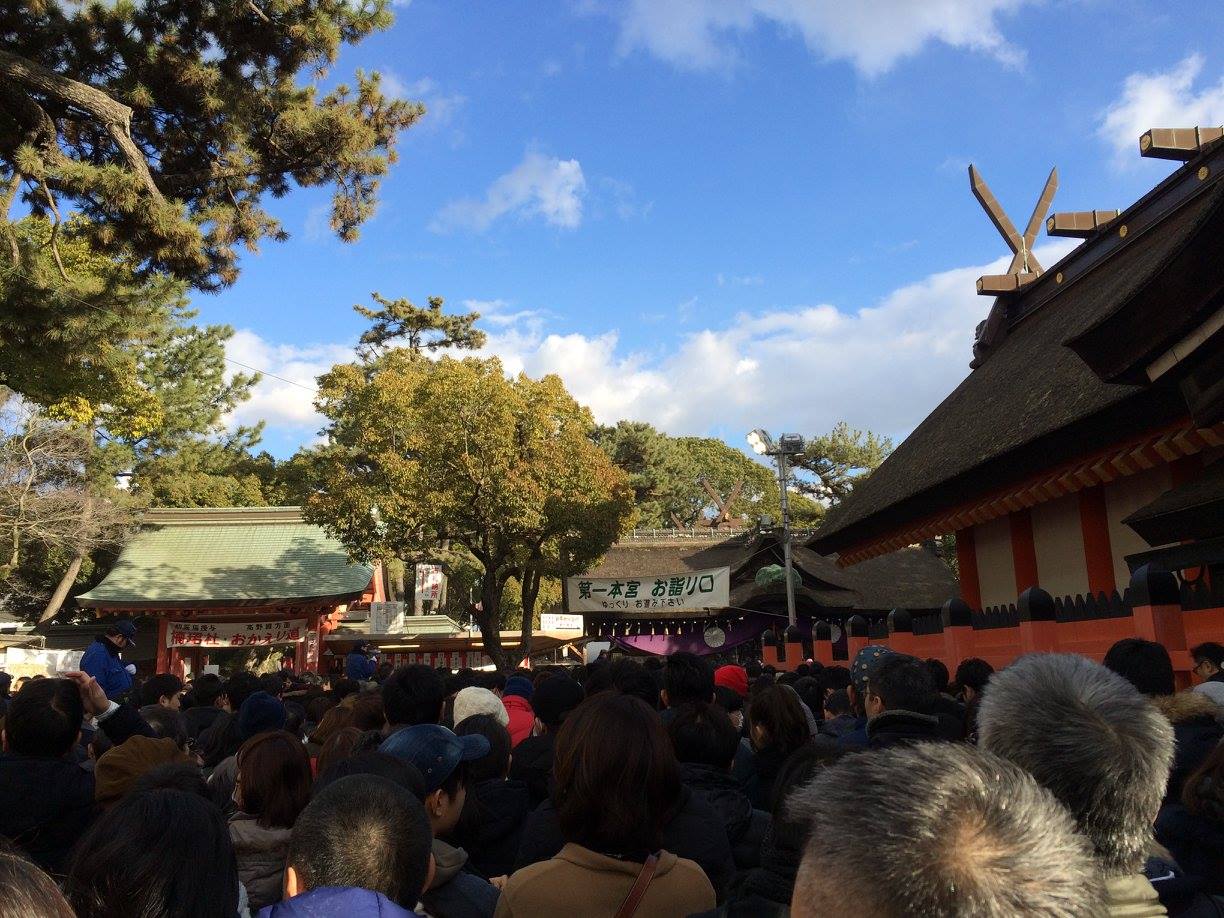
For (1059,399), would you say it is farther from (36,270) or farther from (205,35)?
(36,270)

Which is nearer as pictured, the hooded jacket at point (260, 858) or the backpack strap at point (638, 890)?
the backpack strap at point (638, 890)

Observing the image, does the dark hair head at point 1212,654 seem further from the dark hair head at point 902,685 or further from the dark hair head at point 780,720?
the dark hair head at point 780,720

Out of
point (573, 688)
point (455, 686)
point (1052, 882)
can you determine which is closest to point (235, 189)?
point (455, 686)

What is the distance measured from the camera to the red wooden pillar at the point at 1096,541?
10031mm

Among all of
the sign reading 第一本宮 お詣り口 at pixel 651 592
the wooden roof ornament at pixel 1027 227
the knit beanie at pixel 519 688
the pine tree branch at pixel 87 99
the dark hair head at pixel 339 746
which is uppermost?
the wooden roof ornament at pixel 1027 227

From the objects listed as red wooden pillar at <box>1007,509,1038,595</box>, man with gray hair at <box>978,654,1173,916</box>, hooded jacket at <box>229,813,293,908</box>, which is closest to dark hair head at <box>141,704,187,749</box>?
hooded jacket at <box>229,813,293,908</box>

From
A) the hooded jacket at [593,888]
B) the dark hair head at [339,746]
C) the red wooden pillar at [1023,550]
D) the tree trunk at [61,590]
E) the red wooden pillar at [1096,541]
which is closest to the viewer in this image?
the hooded jacket at [593,888]

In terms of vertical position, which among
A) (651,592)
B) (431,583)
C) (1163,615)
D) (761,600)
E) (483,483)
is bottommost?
(1163,615)

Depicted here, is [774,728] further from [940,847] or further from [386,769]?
[940,847]

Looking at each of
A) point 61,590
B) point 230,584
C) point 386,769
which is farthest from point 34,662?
point 386,769

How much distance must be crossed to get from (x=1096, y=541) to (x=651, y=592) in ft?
42.9

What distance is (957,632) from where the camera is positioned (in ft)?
30.5

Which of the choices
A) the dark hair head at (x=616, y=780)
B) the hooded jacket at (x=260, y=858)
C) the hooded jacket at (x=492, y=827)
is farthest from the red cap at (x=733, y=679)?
the dark hair head at (x=616, y=780)

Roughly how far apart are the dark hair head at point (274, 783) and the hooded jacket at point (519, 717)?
1.88 m
